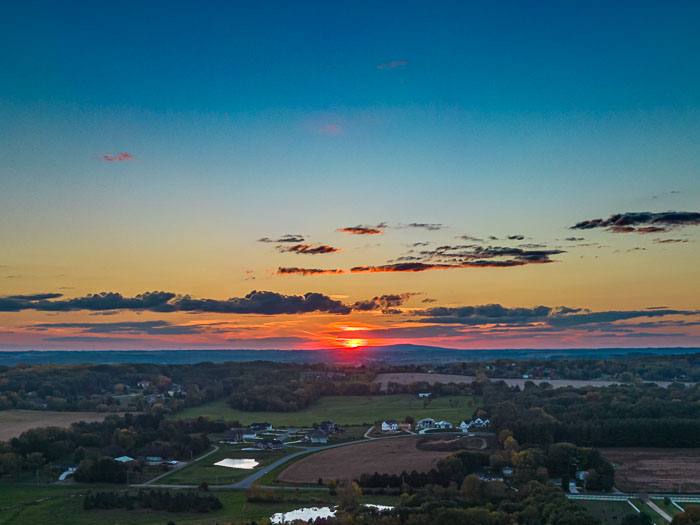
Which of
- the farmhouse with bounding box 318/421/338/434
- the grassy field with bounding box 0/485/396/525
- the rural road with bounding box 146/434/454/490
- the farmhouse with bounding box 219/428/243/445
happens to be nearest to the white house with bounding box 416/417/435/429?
the rural road with bounding box 146/434/454/490

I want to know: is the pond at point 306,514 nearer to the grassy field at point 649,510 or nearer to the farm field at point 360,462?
the farm field at point 360,462

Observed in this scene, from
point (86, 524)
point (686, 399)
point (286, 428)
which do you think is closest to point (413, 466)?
point (86, 524)

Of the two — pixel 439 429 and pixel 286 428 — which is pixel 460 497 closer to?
pixel 439 429

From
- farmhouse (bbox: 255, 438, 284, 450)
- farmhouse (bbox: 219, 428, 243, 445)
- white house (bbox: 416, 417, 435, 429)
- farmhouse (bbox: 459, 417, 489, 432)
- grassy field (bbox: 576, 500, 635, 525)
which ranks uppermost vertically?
grassy field (bbox: 576, 500, 635, 525)

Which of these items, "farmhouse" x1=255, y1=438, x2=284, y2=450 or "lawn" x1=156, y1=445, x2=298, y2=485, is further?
"farmhouse" x1=255, y1=438, x2=284, y2=450

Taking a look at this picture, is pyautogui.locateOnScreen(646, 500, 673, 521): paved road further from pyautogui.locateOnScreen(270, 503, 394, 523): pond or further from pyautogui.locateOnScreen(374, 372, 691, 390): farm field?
pyautogui.locateOnScreen(374, 372, 691, 390): farm field

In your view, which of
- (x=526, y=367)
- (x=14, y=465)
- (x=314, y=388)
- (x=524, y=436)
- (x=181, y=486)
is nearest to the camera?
(x=181, y=486)
